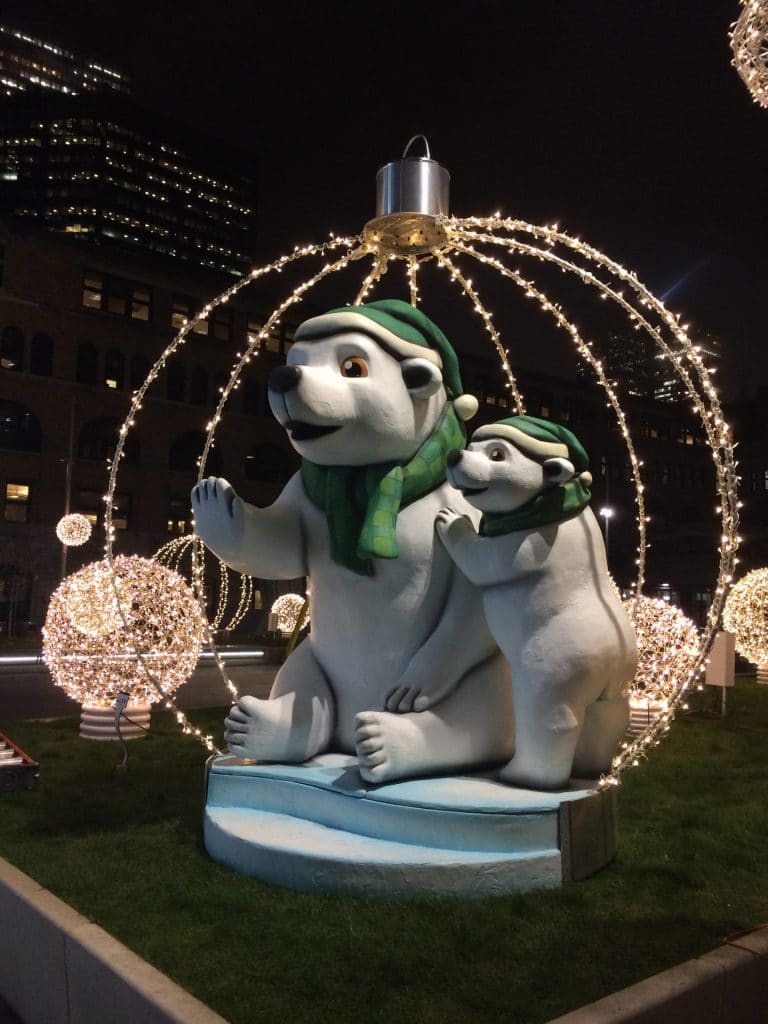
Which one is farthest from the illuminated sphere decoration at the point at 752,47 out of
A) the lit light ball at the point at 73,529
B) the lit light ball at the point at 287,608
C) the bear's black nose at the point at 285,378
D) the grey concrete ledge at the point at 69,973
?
the lit light ball at the point at 73,529

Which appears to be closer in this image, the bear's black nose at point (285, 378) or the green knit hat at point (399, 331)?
the bear's black nose at point (285, 378)

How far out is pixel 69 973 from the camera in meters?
3.21

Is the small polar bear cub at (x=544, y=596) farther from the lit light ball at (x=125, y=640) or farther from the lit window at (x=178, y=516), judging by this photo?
the lit window at (x=178, y=516)

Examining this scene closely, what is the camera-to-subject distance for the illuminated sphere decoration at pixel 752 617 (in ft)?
38.0

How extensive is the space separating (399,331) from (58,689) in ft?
38.0

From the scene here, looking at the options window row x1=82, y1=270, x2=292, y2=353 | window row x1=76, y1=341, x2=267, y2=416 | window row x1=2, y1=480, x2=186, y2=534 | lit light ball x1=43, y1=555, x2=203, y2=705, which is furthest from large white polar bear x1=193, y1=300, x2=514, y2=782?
window row x1=76, y1=341, x2=267, y2=416

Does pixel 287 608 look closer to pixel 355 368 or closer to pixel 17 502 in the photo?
pixel 17 502

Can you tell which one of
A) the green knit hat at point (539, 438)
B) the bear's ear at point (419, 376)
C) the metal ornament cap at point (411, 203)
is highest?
the metal ornament cap at point (411, 203)

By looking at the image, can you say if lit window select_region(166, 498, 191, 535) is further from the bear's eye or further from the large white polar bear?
Result: the bear's eye

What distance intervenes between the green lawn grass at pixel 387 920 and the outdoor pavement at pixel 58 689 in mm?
4982

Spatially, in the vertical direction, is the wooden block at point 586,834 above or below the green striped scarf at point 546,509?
below

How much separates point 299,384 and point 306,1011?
2.62 meters

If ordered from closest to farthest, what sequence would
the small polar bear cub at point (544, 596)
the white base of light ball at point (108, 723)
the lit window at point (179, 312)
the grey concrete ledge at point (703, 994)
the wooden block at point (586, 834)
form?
1. the grey concrete ledge at point (703, 994)
2. the wooden block at point (586, 834)
3. the small polar bear cub at point (544, 596)
4. the white base of light ball at point (108, 723)
5. the lit window at point (179, 312)

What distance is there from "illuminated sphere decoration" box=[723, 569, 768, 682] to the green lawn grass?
6245mm
